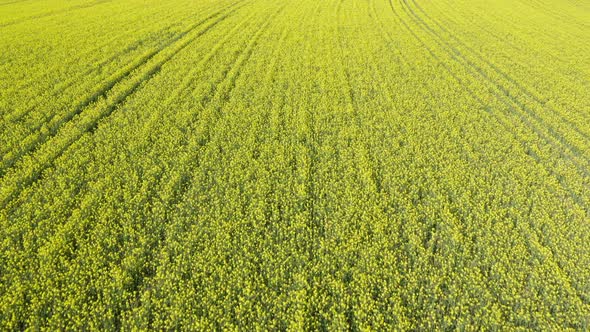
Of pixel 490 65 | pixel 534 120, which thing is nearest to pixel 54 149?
pixel 534 120

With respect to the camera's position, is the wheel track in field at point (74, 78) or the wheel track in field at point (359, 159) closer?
the wheel track in field at point (359, 159)

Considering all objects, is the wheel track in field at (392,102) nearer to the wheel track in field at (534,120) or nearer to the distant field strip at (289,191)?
the distant field strip at (289,191)

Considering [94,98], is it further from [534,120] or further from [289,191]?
[534,120]

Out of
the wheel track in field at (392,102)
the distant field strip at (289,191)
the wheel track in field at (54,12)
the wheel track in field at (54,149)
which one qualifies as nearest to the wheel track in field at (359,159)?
the distant field strip at (289,191)

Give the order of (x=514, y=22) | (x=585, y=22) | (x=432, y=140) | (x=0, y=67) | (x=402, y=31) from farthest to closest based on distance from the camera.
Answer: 1. (x=585, y=22)
2. (x=514, y=22)
3. (x=402, y=31)
4. (x=0, y=67)
5. (x=432, y=140)

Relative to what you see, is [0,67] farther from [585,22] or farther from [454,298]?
[585,22]

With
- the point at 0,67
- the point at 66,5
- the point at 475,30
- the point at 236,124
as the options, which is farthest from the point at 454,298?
the point at 66,5

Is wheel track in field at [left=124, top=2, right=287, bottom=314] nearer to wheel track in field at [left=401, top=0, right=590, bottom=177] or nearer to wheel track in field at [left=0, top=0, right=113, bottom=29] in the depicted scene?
wheel track in field at [left=401, top=0, right=590, bottom=177]

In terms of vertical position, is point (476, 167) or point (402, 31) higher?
point (402, 31)

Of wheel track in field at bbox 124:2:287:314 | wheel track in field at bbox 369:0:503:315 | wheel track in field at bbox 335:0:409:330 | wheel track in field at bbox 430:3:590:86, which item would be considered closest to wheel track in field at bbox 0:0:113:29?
wheel track in field at bbox 124:2:287:314
